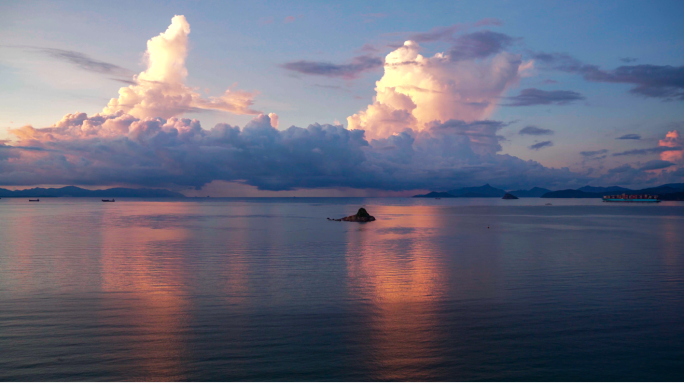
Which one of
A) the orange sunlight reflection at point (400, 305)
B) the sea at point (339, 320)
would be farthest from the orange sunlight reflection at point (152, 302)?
the orange sunlight reflection at point (400, 305)

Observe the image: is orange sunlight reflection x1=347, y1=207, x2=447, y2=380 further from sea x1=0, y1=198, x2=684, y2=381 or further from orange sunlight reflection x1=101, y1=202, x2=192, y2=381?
orange sunlight reflection x1=101, y1=202, x2=192, y2=381

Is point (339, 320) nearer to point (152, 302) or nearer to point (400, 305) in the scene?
point (400, 305)

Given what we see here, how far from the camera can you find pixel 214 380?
40.9 feet

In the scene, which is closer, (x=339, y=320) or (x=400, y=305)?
(x=339, y=320)

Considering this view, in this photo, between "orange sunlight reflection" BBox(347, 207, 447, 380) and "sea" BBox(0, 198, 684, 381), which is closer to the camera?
"sea" BBox(0, 198, 684, 381)

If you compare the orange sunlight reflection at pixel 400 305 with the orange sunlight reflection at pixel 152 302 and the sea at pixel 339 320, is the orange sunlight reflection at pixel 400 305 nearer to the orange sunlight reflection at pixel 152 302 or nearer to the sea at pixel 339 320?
the sea at pixel 339 320

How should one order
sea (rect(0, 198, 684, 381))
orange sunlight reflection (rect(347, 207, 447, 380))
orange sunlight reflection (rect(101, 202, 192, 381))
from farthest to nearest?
1. orange sunlight reflection (rect(347, 207, 447, 380))
2. orange sunlight reflection (rect(101, 202, 192, 381))
3. sea (rect(0, 198, 684, 381))

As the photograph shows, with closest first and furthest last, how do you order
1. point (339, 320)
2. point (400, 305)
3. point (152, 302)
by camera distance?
point (339, 320) → point (400, 305) → point (152, 302)

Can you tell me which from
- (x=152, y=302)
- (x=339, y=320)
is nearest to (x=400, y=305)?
(x=339, y=320)

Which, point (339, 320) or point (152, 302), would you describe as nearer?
point (339, 320)

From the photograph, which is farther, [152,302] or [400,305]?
[152,302]

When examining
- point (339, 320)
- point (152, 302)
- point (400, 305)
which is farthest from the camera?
point (152, 302)

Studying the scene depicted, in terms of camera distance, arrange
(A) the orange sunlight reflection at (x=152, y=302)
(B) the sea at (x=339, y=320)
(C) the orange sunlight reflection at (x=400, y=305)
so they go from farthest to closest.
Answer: (C) the orange sunlight reflection at (x=400, y=305), (A) the orange sunlight reflection at (x=152, y=302), (B) the sea at (x=339, y=320)

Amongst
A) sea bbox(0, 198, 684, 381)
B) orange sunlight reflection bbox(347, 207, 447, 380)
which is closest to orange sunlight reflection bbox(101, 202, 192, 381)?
sea bbox(0, 198, 684, 381)
